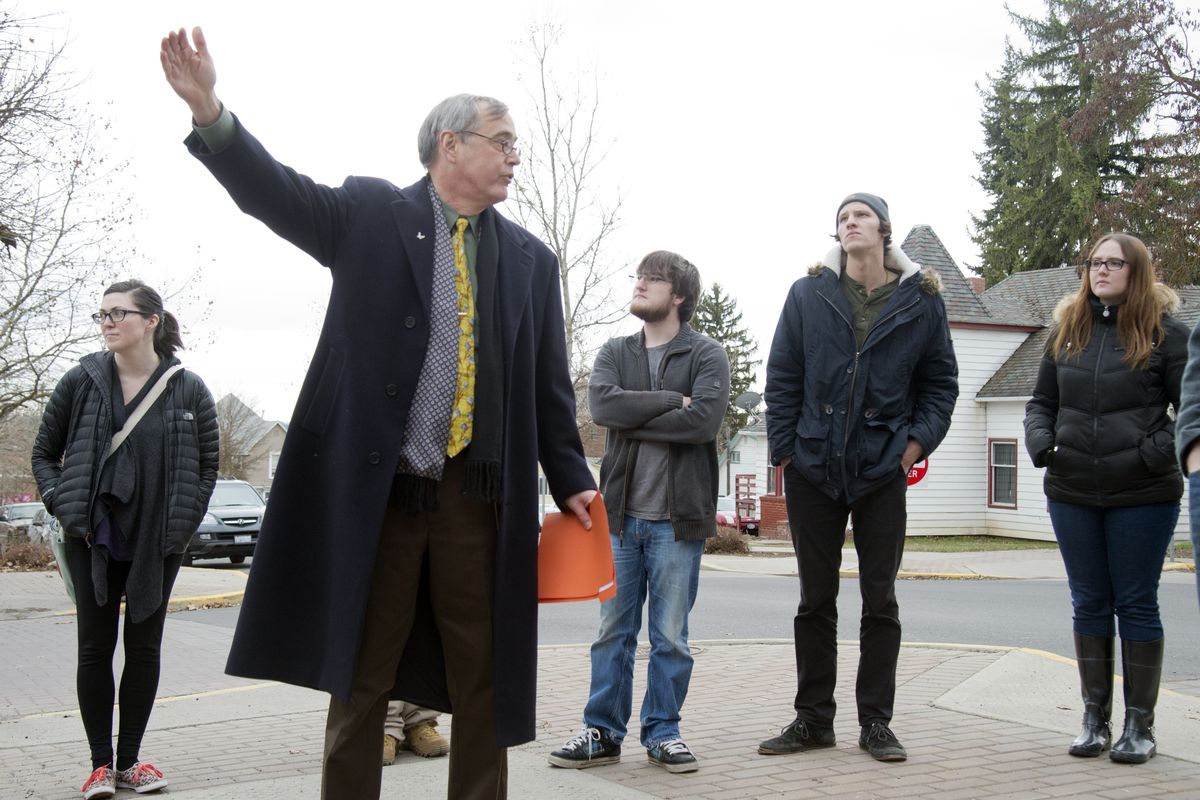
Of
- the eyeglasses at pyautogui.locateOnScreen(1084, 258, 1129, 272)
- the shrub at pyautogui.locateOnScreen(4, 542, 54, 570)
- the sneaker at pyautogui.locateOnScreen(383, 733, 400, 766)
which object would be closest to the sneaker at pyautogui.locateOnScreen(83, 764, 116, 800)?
the sneaker at pyautogui.locateOnScreen(383, 733, 400, 766)

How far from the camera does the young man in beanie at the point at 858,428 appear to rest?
504 centimetres

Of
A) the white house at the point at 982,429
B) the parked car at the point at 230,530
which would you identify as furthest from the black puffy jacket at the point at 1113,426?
the white house at the point at 982,429

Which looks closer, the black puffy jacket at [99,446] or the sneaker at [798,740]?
the black puffy jacket at [99,446]

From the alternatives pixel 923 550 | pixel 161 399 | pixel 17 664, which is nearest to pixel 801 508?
pixel 161 399

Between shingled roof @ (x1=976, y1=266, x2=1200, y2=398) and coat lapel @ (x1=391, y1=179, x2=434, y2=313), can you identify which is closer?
coat lapel @ (x1=391, y1=179, x2=434, y2=313)

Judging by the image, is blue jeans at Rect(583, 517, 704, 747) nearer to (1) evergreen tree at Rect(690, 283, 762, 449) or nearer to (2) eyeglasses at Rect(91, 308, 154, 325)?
(2) eyeglasses at Rect(91, 308, 154, 325)

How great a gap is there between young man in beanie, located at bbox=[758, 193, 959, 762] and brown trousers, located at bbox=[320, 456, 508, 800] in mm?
2019

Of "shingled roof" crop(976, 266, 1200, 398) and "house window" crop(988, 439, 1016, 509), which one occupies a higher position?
"shingled roof" crop(976, 266, 1200, 398)

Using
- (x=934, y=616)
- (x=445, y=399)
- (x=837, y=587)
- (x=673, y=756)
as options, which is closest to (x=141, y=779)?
(x=673, y=756)

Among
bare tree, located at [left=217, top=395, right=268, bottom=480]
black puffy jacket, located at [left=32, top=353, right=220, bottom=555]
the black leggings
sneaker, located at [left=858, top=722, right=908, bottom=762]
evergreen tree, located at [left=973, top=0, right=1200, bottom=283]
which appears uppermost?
evergreen tree, located at [left=973, top=0, right=1200, bottom=283]

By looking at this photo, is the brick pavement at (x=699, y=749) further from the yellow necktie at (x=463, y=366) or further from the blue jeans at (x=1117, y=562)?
the yellow necktie at (x=463, y=366)

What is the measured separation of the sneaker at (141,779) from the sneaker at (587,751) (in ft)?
5.16

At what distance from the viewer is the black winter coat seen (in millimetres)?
5027

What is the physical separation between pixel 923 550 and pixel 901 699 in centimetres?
1907
